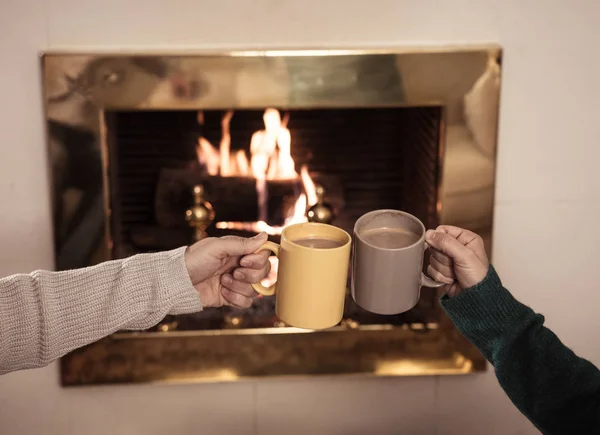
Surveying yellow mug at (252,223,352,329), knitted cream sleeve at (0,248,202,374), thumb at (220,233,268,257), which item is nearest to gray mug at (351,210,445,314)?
yellow mug at (252,223,352,329)

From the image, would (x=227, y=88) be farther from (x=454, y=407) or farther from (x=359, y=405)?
(x=454, y=407)

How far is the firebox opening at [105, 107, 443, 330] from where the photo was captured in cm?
151

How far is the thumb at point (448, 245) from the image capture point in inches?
38.6

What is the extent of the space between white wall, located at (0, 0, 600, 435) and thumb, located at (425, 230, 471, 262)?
506 millimetres

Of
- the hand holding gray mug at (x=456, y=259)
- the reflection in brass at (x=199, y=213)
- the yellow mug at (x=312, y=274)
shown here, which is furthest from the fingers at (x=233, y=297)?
the reflection in brass at (x=199, y=213)

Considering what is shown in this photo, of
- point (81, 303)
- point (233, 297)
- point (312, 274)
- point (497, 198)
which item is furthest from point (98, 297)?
point (497, 198)

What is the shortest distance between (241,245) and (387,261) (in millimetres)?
238

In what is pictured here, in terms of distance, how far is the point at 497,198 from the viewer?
1451 millimetres

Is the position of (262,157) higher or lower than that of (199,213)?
higher

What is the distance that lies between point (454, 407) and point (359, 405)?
0.21 metres

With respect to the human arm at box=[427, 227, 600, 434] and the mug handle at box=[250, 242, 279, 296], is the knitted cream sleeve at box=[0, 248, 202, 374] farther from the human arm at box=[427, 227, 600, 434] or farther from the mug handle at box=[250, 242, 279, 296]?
the human arm at box=[427, 227, 600, 434]

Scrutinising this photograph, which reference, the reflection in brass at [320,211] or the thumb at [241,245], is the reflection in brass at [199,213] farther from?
the thumb at [241,245]

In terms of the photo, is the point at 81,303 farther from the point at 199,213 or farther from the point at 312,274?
the point at 199,213

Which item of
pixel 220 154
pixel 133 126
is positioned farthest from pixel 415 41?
pixel 133 126
